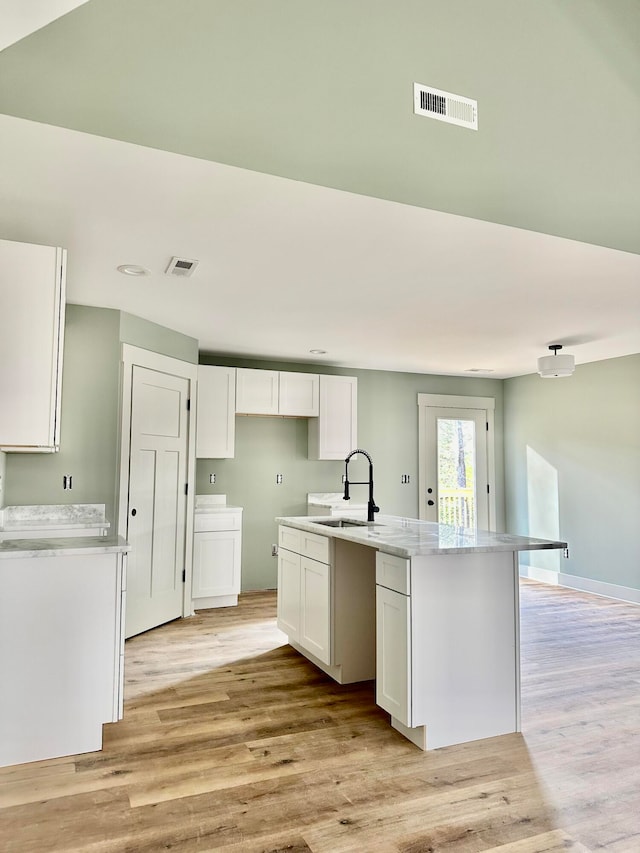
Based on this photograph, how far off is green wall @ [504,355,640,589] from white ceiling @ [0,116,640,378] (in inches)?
36.8

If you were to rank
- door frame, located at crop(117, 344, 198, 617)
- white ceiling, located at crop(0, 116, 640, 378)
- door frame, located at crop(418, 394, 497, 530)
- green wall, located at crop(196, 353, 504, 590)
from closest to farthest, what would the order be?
white ceiling, located at crop(0, 116, 640, 378) → door frame, located at crop(117, 344, 198, 617) → green wall, located at crop(196, 353, 504, 590) → door frame, located at crop(418, 394, 497, 530)

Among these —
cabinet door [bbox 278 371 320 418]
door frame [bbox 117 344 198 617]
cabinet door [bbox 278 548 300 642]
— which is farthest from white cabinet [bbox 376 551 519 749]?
cabinet door [bbox 278 371 320 418]

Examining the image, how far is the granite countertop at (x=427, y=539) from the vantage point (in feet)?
8.64

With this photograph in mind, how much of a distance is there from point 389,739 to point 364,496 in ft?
12.7

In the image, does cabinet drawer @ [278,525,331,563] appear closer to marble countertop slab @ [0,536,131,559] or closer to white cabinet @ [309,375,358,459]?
marble countertop slab @ [0,536,131,559]

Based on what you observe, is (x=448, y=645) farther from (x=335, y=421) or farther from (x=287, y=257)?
(x=335, y=421)

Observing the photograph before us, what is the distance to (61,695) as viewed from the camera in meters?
2.57

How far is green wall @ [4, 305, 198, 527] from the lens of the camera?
4027 mm

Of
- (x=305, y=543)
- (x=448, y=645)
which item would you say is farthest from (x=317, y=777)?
(x=305, y=543)

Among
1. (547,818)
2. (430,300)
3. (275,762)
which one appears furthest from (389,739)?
(430,300)

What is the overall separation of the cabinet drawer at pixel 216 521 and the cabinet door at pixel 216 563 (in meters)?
0.04

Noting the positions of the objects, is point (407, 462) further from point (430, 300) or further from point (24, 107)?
point (24, 107)

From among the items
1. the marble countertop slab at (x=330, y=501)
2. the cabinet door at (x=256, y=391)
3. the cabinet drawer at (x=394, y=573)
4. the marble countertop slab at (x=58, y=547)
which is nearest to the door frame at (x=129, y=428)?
the cabinet door at (x=256, y=391)

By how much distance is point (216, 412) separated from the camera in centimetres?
551
